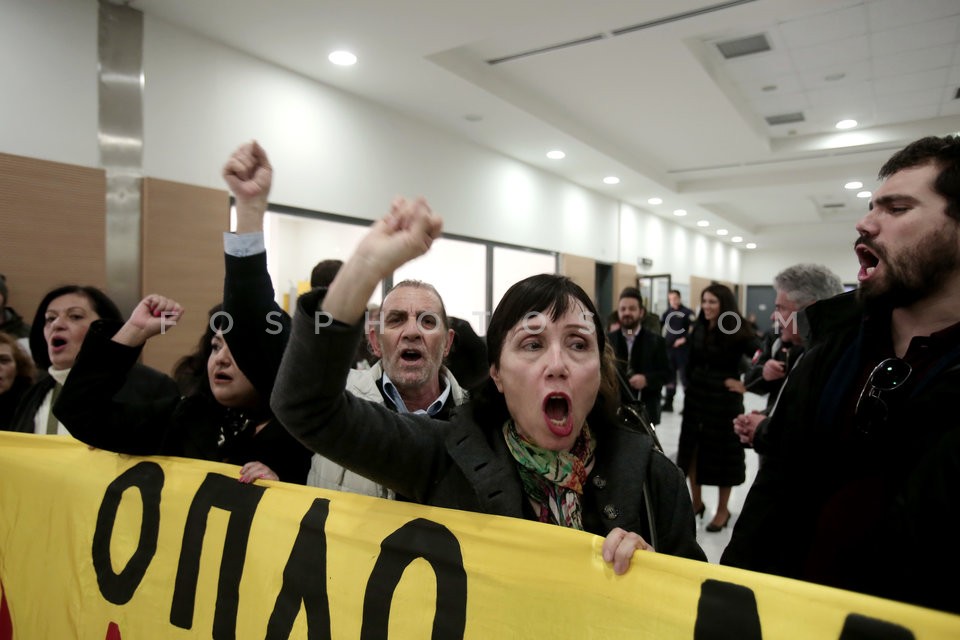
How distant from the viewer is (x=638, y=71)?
5.21m

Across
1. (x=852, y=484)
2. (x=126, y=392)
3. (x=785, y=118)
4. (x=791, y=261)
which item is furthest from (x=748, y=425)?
(x=791, y=261)

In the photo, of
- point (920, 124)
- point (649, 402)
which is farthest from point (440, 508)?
point (920, 124)

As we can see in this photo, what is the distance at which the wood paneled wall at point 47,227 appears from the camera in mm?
3381

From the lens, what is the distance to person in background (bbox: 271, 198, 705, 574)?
103 centimetres

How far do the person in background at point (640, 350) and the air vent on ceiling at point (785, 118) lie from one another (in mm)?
3674

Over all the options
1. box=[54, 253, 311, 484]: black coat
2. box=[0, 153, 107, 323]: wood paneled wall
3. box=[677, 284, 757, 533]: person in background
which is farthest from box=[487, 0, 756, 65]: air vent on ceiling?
box=[54, 253, 311, 484]: black coat

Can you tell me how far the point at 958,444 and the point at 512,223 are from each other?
683 cm

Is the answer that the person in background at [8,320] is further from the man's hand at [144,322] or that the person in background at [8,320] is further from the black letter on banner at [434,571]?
the black letter on banner at [434,571]

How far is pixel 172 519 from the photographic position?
1419mm

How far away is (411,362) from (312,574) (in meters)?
0.79

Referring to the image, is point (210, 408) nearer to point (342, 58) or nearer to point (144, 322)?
point (144, 322)

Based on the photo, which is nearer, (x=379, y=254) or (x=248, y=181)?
(x=379, y=254)

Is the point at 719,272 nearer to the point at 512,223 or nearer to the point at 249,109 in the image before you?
the point at 512,223

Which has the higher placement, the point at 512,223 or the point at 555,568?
the point at 512,223
